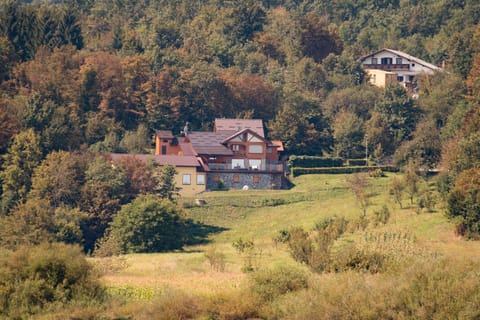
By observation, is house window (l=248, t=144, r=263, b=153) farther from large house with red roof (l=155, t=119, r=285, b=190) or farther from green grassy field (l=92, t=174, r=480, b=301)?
green grassy field (l=92, t=174, r=480, b=301)

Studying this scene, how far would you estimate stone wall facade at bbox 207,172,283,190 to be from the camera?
75438mm

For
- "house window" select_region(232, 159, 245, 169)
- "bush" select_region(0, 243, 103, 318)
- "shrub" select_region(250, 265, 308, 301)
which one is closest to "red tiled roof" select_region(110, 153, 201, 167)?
"house window" select_region(232, 159, 245, 169)

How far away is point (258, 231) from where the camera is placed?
Result: 65688mm

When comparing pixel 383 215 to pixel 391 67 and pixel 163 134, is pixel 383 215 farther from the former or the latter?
pixel 391 67

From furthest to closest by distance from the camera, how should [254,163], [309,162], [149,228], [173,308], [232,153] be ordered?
[254,163] < [232,153] < [309,162] < [149,228] < [173,308]

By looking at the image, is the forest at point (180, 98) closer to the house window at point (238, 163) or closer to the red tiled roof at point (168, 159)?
the red tiled roof at point (168, 159)

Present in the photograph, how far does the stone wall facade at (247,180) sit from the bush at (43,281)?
36.0 meters

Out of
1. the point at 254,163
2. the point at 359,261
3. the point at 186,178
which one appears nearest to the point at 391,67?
the point at 254,163

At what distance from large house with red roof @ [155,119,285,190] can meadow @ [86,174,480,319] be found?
1981 millimetres

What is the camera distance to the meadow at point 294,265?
3591 cm

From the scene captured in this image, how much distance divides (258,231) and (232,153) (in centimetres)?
1321

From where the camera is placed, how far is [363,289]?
119ft

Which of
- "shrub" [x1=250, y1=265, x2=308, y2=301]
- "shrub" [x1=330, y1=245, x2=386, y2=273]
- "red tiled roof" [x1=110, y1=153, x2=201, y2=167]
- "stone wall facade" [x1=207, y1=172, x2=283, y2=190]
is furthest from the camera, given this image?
"stone wall facade" [x1=207, y1=172, x2=283, y2=190]

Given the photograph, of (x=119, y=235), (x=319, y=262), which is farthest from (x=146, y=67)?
(x=319, y=262)
